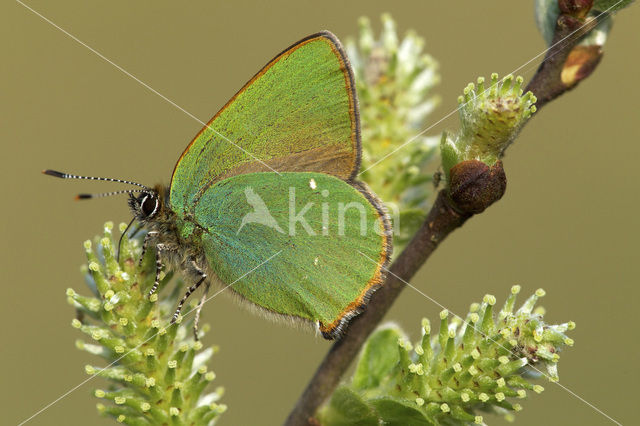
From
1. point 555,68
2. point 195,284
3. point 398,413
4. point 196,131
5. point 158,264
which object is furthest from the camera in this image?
point 196,131

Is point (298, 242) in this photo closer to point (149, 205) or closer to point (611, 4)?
point (149, 205)

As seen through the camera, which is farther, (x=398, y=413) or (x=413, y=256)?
(x=413, y=256)

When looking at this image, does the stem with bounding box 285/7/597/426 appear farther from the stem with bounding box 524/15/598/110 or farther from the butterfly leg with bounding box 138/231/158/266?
the butterfly leg with bounding box 138/231/158/266

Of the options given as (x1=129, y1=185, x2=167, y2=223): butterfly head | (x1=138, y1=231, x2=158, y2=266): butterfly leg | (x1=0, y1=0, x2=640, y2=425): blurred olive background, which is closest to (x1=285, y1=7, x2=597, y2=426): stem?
(x1=138, y1=231, x2=158, y2=266): butterfly leg

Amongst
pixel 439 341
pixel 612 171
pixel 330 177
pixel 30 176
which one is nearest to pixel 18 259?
pixel 30 176

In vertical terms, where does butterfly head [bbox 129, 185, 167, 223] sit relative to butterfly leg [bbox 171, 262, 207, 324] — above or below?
above

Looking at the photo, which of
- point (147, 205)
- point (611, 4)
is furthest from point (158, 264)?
point (611, 4)

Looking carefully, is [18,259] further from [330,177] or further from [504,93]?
[504,93]
